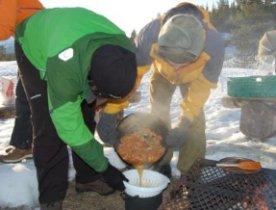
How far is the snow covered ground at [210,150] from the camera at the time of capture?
12.5 ft

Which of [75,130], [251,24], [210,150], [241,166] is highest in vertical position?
[75,130]

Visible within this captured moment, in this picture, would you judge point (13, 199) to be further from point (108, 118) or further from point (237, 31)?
point (237, 31)

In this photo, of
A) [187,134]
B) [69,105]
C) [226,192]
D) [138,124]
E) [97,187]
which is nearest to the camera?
[69,105]

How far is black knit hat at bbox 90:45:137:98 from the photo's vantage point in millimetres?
2479

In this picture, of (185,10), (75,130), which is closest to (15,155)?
(75,130)

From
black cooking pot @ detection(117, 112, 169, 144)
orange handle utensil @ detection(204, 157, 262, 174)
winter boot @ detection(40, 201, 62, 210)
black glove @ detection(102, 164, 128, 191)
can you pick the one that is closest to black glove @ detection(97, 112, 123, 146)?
black cooking pot @ detection(117, 112, 169, 144)

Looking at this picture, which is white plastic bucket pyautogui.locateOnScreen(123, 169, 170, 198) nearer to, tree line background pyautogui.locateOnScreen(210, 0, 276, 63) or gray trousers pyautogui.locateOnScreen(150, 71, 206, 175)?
gray trousers pyautogui.locateOnScreen(150, 71, 206, 175)

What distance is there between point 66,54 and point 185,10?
1406 millimetres

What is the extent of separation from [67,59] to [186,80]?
155 centimetres

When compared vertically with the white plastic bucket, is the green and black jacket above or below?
above

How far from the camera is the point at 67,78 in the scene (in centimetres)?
257

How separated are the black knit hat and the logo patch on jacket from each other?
0.44 ft

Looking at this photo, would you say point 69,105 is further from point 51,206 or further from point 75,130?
point 51,206

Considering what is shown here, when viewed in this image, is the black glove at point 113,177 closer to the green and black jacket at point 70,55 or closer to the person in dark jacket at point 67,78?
the person in dark jacket at point 67,78
